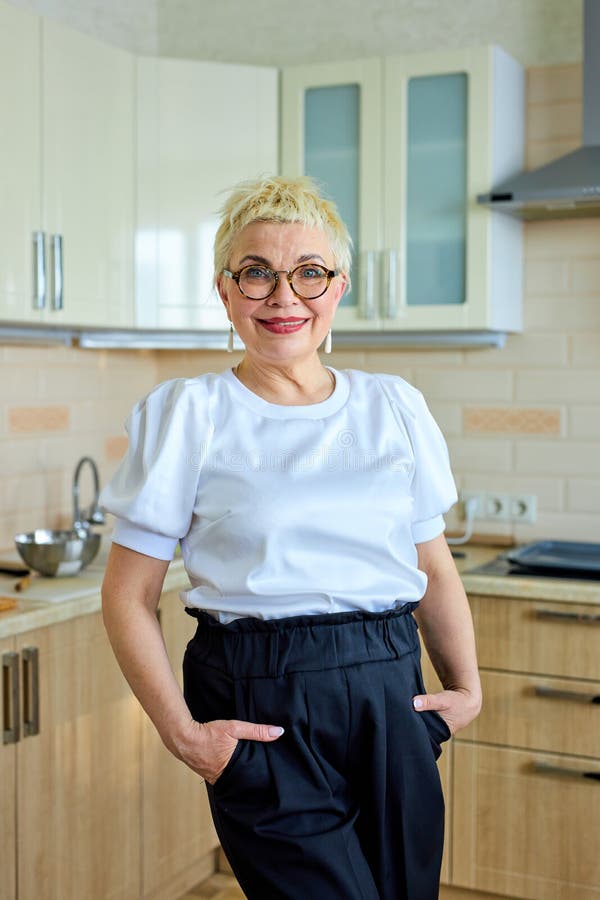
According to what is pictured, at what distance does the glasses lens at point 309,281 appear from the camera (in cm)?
152

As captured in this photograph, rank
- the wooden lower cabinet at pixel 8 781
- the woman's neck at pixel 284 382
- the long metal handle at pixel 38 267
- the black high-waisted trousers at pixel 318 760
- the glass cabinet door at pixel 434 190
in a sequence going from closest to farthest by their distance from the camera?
1. the black high-waisted trousers at pixel 318 760
2. the woman's neck at pixel 284 382
3. the wooden lower cabinet at pixel 8 781
4. the long metal handle at pixel 38 267
5. the glass cabinet door at pixel 434 190

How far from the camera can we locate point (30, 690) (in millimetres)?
2367

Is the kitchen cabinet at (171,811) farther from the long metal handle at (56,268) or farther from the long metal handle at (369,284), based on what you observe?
the long metal handle at (369,284)

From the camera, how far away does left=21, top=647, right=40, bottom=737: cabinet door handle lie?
2.36m

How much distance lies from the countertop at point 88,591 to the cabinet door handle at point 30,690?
2.3 inches

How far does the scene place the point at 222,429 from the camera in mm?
1498

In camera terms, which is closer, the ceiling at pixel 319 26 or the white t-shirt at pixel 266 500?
the white t-shirt at pixel 266 500

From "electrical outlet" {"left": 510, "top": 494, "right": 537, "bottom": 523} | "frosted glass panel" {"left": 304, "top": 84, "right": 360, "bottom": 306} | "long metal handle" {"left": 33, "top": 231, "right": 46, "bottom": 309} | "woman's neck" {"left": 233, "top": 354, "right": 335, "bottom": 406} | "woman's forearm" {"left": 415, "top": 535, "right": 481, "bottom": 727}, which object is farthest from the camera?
"electrical outlet" {"left": 510, "top": 494, "right": 537, "bottom": 523}

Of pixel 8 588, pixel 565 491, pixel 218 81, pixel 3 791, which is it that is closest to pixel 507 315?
pixel 565 491

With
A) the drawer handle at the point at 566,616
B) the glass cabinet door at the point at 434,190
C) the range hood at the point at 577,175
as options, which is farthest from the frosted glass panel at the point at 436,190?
the drawer handle at the point at 566,616

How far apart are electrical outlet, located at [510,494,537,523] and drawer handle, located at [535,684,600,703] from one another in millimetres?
708

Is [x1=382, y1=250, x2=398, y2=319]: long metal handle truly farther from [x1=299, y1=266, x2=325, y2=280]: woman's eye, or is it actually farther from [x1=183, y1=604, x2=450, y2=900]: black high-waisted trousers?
[x1=183, y1=604, x2=450, y2=900]: black high-waisted trousers

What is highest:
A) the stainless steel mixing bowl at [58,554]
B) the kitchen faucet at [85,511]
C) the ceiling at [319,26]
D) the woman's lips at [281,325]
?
the ceiling at [319,26]

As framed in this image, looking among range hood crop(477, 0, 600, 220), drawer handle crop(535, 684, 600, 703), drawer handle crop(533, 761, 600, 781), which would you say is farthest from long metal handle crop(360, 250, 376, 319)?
drawer handle crop(533, 761, 600, 781)
